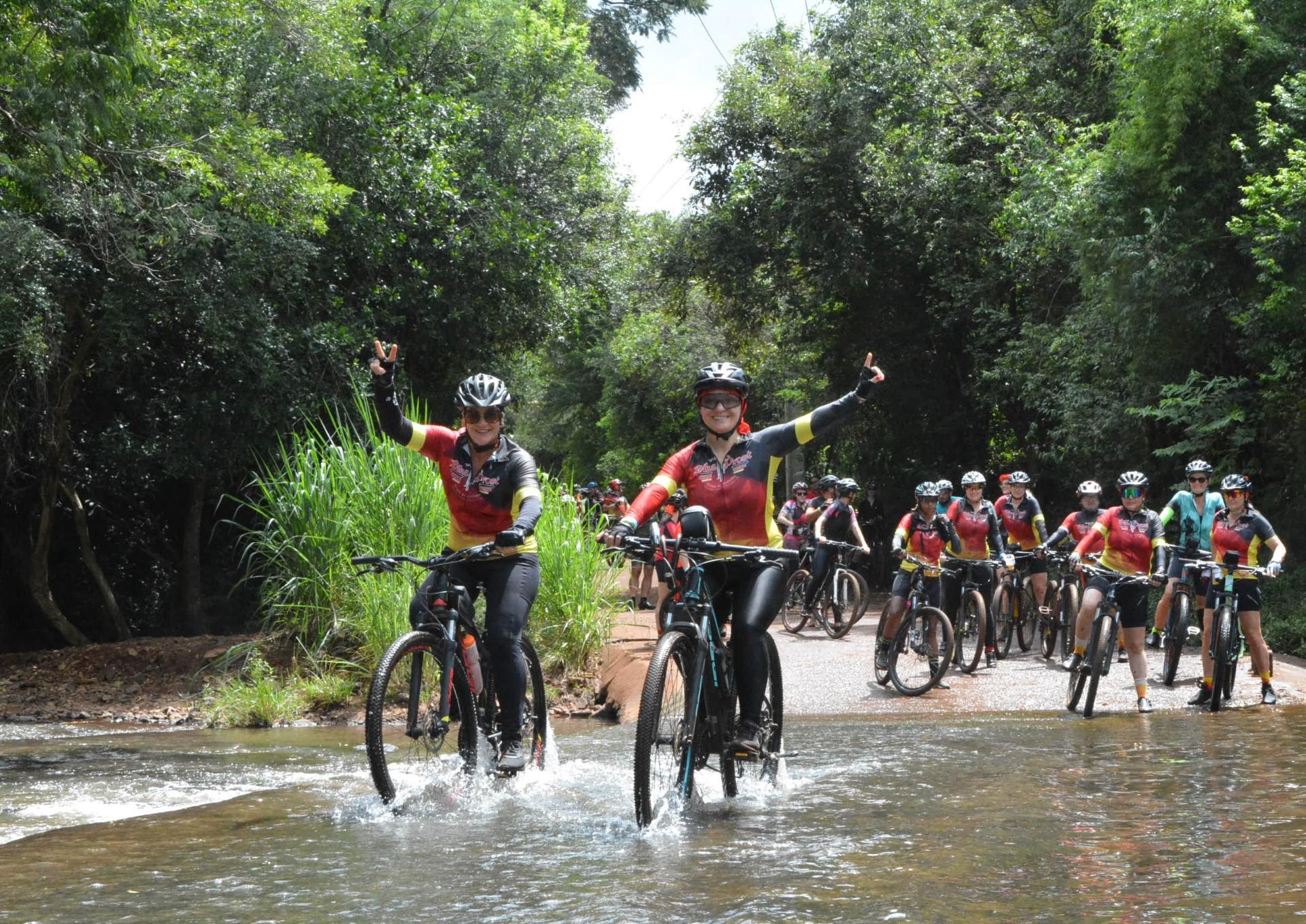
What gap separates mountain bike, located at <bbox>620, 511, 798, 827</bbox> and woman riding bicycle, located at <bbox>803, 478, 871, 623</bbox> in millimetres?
11188

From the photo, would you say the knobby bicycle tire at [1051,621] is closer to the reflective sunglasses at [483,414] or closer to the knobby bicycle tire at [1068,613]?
the knobby bicycle tire at [1068,613]

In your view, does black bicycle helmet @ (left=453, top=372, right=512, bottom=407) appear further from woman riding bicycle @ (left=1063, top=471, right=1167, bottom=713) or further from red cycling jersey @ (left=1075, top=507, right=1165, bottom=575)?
red cycling jersey @ (left=1075, top=507, right=1165, bottom=575)

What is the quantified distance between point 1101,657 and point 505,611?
5827 millimetres

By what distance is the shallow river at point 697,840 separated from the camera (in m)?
5.14

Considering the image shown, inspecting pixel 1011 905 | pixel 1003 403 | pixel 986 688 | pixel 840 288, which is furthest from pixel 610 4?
pixel 1011 905

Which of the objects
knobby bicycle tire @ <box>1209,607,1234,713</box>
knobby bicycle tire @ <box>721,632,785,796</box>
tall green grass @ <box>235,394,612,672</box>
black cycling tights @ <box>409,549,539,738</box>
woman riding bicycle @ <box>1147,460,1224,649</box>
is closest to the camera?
knobby bicycle tire @ <box>721,632,785,796</box>

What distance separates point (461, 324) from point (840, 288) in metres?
9.23

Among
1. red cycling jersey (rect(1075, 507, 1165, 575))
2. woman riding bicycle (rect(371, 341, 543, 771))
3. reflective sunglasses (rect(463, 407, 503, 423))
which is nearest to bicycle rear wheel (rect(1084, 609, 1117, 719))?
red cycling jersey (rect(1075, 507, 1165, 575))

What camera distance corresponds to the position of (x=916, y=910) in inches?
195

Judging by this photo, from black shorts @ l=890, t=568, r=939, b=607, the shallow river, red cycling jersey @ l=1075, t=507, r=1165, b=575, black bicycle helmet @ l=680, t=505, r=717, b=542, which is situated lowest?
the shallow river

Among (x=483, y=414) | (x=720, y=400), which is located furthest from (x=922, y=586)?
(x=483, y=414)

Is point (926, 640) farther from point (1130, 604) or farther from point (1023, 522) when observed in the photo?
point (1023, 522)

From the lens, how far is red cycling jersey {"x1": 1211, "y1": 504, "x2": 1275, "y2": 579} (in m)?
12.4

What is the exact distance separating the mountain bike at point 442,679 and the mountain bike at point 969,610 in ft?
25.4
